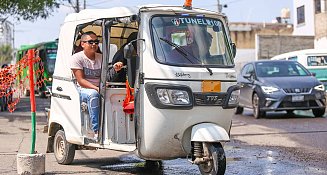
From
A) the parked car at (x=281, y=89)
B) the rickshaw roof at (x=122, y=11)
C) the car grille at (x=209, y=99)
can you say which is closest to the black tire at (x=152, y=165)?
the car grille at (x=209, y=99)

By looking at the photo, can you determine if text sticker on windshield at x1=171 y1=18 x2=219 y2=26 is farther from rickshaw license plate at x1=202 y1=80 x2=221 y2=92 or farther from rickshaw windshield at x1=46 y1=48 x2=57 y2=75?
rickshaw windshield at x1=46 y1=48 x2=57 y2=75

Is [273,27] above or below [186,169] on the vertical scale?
above

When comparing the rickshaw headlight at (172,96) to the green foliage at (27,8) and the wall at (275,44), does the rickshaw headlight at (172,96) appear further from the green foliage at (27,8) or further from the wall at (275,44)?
the wall at (275,44)

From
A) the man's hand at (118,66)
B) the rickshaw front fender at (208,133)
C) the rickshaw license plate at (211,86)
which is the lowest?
the rickshaw front fender at (208,133)

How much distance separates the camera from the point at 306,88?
15523mm

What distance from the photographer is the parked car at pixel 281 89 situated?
15.5 meters

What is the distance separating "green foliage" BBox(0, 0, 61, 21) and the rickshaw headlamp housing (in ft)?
49.4

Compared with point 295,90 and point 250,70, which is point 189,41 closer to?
point 295,90

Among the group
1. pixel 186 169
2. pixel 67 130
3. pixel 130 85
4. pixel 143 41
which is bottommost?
pixel 186 169

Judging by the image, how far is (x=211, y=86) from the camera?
734 cm

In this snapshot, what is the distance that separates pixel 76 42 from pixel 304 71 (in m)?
9.14

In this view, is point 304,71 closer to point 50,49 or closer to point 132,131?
point 132,131

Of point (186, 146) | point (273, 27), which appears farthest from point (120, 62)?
point (273, 27)

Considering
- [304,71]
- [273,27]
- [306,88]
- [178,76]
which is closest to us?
[178,76]
